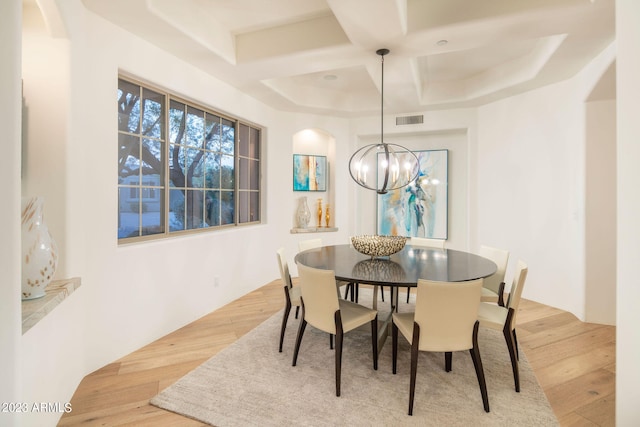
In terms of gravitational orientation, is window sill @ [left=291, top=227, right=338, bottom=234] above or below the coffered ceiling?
below

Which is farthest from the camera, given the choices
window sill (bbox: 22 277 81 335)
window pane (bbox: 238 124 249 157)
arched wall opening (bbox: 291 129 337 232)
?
arched wall opening (bbox: 291 129 337 232)

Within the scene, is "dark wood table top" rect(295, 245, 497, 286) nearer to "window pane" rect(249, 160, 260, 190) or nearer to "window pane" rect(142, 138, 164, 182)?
"window pane" rect(142, 138, 164, 182)

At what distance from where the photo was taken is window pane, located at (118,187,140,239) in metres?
2.68

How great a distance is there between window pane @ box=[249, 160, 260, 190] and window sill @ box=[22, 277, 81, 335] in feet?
9.52

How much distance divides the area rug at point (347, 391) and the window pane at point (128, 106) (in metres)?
2.00

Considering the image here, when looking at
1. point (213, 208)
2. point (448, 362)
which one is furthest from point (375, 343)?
point (213, 208)

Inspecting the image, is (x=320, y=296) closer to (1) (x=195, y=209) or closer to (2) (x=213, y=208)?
(1) (x=195, y=209)

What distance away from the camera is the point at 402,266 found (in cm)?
254

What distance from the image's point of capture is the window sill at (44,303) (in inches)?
50.5

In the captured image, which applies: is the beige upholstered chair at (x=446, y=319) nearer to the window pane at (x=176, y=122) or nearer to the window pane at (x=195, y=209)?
the window pane at (x=195, y=209)

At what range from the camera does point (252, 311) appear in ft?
11.8

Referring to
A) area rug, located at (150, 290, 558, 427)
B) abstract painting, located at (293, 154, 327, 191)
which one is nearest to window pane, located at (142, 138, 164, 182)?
area rug, located at (150, 290, 558, 427)
